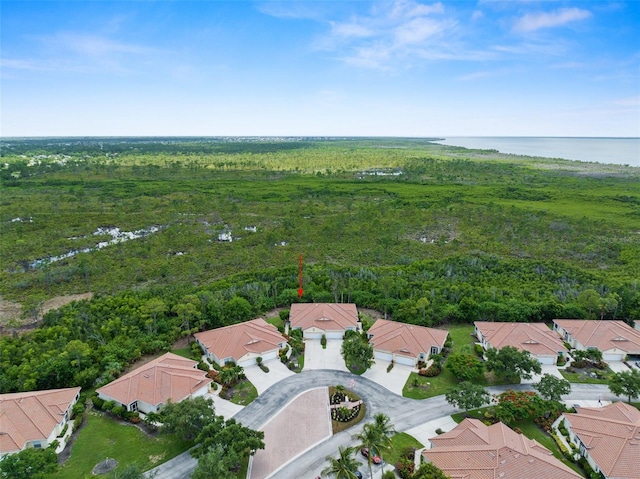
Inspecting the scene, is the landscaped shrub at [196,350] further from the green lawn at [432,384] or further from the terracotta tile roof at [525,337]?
the terracotta tile roof at [525,337]

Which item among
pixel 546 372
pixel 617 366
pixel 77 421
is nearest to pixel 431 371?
pixel 546 372

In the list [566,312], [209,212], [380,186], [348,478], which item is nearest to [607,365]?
[566,312]

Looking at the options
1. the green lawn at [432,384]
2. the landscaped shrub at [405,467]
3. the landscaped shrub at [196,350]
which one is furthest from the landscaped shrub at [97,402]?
the green lawn at [432,384]

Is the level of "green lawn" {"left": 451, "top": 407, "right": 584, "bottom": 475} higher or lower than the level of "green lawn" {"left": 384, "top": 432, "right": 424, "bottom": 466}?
higher

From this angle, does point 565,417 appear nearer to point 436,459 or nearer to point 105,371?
point 436,459

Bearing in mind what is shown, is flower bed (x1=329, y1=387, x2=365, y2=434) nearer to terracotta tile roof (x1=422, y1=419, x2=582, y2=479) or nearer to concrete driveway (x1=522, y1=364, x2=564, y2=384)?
terracotta tile roof (x1=422, y1=419, x2=582, y2=479)

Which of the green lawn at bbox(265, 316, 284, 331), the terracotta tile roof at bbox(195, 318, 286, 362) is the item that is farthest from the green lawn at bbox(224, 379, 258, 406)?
the green lawn at bbox(265, 316, 284, 331)

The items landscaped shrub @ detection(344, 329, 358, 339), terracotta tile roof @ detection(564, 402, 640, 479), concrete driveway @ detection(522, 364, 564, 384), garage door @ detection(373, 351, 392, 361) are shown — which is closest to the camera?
terracotta tile roof @ detection(564, 402, 640, 479)
